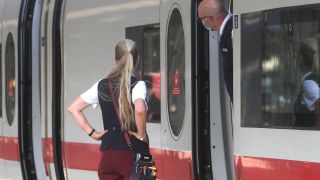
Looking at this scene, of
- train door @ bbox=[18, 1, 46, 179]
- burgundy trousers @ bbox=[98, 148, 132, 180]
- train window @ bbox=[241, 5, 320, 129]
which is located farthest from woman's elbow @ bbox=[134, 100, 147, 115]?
train door @ bbox=[18, 1, 46, 179]

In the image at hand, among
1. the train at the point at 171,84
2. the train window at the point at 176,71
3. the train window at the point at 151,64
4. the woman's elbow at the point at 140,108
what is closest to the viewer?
the train at the point at 171,84

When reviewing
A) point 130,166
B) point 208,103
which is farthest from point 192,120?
point 130,166

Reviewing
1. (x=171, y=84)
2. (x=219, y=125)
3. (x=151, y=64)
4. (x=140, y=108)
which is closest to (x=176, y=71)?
(x=171, y=84)

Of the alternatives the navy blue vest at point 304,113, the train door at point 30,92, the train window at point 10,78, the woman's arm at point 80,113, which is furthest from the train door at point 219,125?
the train window at point 10,78

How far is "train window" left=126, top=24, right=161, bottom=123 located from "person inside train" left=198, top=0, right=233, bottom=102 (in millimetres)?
846

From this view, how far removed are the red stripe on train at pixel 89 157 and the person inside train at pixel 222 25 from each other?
0.92 meters

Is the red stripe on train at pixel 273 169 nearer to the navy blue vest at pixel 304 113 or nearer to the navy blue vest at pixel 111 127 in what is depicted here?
the navy blue vest at pixel 304 113

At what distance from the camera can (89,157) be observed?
26.4 feet

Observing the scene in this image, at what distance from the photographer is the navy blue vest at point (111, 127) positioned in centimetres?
606

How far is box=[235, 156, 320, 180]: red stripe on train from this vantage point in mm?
5230

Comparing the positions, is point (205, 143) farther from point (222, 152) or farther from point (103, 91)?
point (103, 91)

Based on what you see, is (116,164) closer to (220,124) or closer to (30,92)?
(220,124)

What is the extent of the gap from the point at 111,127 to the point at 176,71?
40.3 inches

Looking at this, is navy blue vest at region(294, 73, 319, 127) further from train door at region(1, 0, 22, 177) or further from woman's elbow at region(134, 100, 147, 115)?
train door at region(1, 0, 22, 177)
